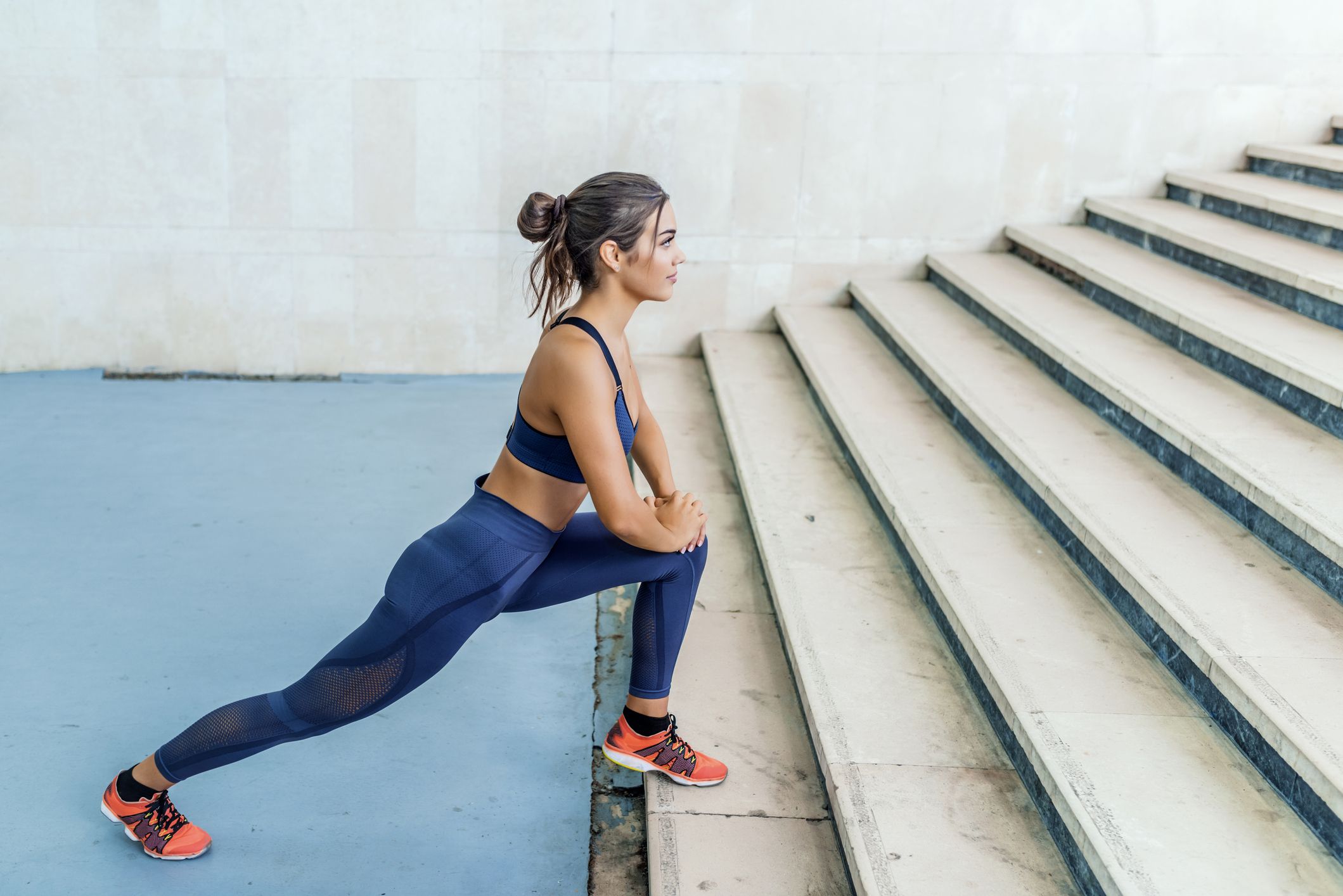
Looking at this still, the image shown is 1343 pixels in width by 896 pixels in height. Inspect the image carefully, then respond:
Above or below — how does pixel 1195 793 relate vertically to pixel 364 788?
above

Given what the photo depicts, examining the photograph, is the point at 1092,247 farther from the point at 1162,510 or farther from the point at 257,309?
the point at 257,309

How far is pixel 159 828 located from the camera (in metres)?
2.13

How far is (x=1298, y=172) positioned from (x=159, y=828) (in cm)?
513

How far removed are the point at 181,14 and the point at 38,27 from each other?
0.68m

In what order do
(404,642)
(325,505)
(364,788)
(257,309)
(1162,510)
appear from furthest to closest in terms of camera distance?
1. (257,309)
2. (325,505)
3. (1162,510)
4. (364,788)
5. (404,642)

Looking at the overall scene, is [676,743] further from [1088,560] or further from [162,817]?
[1088,560]

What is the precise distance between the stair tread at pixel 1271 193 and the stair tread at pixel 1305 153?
91 millimetres

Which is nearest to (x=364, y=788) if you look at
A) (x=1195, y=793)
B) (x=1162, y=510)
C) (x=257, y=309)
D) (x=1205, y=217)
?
(x=1195, y=793)

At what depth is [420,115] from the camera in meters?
5.30

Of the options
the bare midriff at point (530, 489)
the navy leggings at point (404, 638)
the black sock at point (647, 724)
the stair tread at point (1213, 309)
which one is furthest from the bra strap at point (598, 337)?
the stair tread at point (1213, 309)

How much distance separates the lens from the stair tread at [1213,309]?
3078 millimetres

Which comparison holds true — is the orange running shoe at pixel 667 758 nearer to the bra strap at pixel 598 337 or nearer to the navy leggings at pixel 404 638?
the navy leggings at pixel 404 638

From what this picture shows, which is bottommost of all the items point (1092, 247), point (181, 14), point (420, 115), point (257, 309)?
point (257, 309)

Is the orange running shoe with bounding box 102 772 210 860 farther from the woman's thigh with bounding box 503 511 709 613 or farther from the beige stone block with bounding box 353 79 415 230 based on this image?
the beige stone block with bounding box 353 79 415 230
